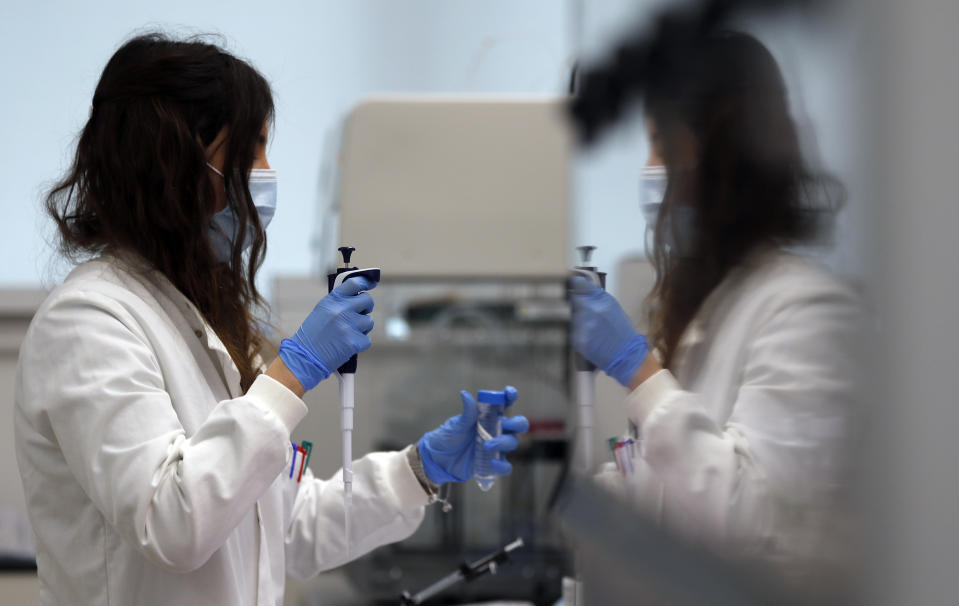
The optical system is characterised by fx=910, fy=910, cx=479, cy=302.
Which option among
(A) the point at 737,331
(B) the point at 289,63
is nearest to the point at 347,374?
(B) the point at 289,63

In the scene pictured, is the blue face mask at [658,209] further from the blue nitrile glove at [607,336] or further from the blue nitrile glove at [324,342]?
the blue nitrile glove at [324,342]

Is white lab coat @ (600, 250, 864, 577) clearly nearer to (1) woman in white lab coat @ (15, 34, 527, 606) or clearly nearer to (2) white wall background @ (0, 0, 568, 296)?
(1) woman in white lab coat @ (15, 34, 527, 606)

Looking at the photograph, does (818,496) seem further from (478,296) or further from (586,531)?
(478,296)

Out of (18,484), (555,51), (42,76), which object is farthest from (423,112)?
(18,484)

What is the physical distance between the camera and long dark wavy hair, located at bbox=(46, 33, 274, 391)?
1.00 metres

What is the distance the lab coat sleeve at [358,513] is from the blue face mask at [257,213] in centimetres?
39

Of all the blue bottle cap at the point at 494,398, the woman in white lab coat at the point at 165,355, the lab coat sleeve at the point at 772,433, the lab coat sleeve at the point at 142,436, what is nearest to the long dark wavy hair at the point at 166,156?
the woman in white lab coat at the point at 165,355

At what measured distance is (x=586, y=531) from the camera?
943 millimetres

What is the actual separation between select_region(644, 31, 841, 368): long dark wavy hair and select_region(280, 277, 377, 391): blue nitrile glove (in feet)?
1.39

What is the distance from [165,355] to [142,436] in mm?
121

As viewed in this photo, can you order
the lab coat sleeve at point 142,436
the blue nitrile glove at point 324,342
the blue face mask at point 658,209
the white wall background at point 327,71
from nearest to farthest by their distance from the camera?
the blue face mask at point 658,209
the white wall background at point 327,71
the lab coat sleeve at point 142,436
the blue nitrile glove at point 324,342

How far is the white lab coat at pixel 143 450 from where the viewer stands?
0.91 m

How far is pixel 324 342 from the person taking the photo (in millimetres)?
1014

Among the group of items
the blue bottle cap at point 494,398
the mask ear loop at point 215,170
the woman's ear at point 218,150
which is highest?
the woman's ear at point 218,150
